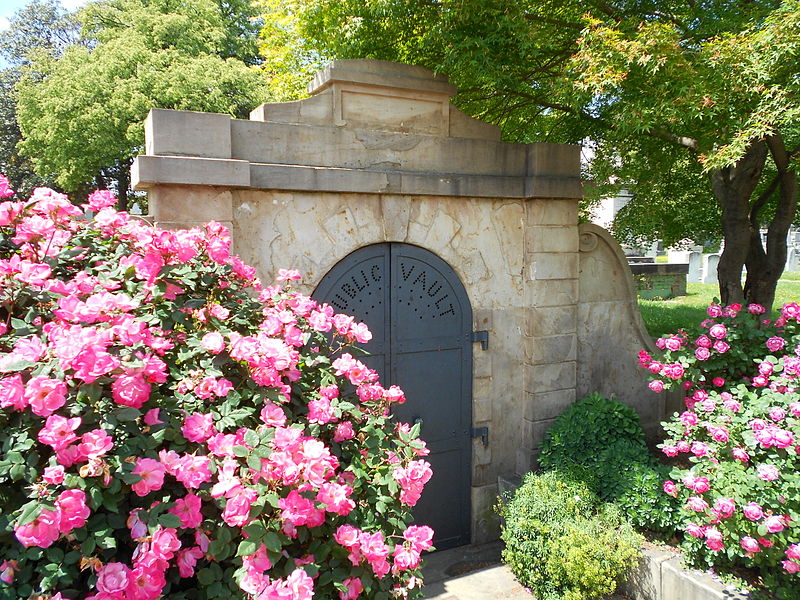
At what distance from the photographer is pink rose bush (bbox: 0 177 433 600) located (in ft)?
5.57

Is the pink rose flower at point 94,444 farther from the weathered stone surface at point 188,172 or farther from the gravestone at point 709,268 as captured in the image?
the gravestone at point 709,268

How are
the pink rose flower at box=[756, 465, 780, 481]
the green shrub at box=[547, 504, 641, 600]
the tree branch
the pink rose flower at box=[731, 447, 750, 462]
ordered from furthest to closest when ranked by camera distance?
1. the tree branch
2. the green shrub at box=[547, 504, 641, 600]
3. the pink rose flower at box=[731, 447, 750, 462]
4. the pink rose flower at box=[756, 465, 780, 481]

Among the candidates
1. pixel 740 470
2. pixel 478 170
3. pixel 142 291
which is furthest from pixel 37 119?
pixel 740 470

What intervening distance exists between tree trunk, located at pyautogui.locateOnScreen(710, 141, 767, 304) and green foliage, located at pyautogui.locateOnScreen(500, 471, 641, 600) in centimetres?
370

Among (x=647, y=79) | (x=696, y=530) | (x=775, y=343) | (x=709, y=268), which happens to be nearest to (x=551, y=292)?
(x=775, y=343)

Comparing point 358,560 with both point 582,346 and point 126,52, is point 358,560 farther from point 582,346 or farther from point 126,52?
point 126,52

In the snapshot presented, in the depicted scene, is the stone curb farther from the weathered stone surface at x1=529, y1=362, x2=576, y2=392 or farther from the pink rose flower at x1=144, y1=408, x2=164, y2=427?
the pink rose flower at x1=144, y1=408, x2=164, y2=427

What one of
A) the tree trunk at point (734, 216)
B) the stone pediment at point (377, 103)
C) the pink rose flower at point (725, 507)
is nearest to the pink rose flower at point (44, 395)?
the stone pediment at point (377, 103)

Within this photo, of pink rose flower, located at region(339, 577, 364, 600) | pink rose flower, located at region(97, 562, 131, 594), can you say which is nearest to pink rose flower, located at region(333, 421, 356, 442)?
pink rose flower, located at region(339, 577, 364, 600)

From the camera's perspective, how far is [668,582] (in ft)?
12.9

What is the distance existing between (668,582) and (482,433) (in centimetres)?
180

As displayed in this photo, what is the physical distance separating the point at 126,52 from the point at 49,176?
561cm

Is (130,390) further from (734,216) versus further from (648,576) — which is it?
(734,216)

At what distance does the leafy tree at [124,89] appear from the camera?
15.0 m
